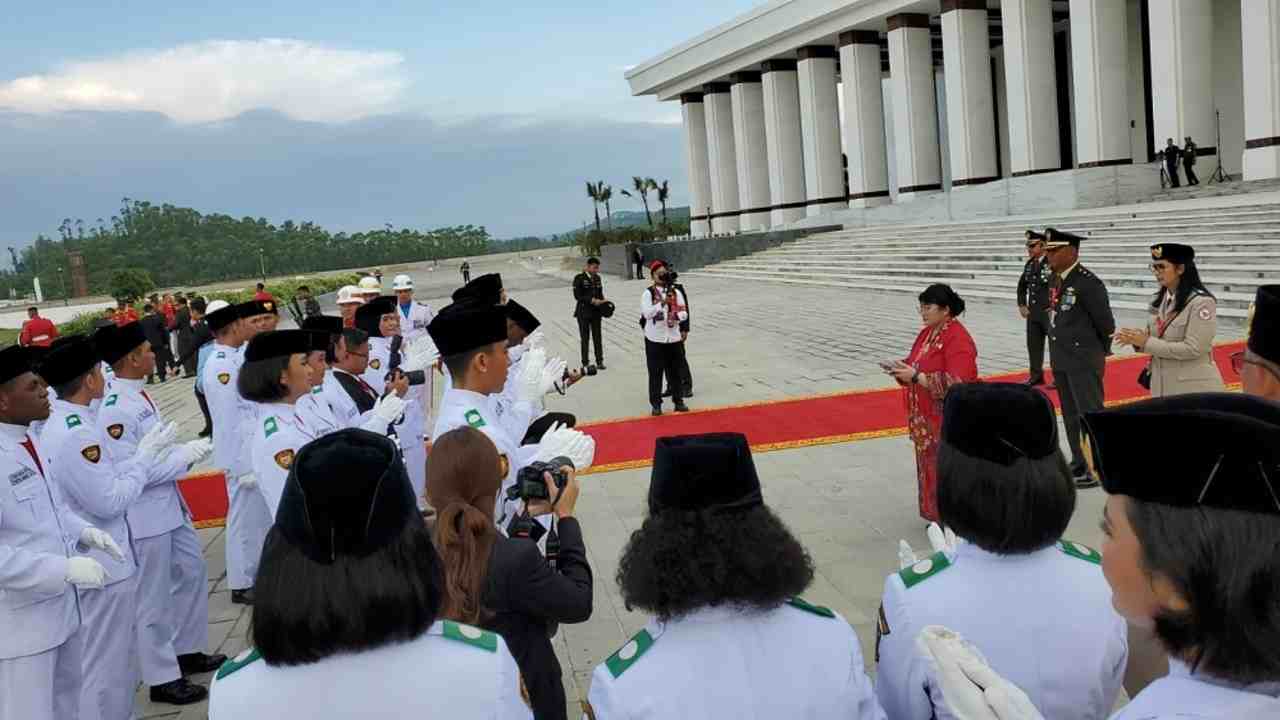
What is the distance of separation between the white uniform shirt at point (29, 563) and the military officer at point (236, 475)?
191 centimetres

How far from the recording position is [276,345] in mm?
4762

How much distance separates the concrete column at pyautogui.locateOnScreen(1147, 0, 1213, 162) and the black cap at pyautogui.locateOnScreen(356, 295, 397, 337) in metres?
24.1

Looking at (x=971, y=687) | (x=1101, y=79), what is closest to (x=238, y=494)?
(x=971, y=687)

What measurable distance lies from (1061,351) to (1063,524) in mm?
4900

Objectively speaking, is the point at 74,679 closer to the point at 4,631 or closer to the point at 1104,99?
the point at 4,631

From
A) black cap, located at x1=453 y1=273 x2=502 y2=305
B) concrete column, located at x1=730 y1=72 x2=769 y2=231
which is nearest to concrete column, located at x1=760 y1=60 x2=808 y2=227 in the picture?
concrete column, located at x1=730 y1=72 x2=769 y2=231

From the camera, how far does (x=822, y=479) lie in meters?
7.31

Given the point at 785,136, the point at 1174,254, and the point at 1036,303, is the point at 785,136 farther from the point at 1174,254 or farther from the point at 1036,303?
the point at 1174,254

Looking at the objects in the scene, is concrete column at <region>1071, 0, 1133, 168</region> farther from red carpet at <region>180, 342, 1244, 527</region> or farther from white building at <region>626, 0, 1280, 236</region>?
red carpet at <region>180, 342, 1244, 527</region>

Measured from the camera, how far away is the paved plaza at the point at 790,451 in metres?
5.10

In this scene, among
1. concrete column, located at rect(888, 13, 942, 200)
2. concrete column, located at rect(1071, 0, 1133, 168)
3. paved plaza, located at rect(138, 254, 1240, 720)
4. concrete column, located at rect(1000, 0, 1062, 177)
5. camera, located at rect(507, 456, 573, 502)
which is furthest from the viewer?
concrete column, located at rect(888, 13, 942, 200)

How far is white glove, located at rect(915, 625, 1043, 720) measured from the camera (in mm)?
1522

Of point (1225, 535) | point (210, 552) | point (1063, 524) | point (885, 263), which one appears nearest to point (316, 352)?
point (210, 552)

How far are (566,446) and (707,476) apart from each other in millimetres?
1772
